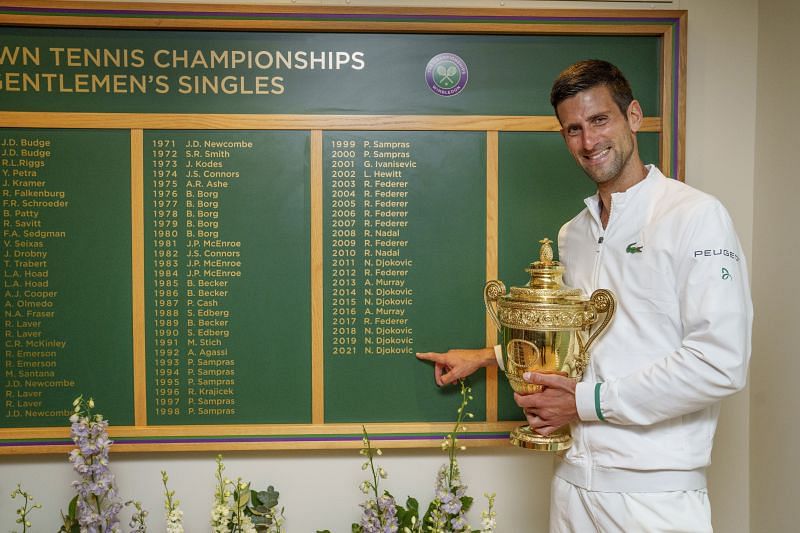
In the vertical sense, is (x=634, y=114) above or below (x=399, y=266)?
above

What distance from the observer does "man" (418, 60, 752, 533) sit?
4.18ft

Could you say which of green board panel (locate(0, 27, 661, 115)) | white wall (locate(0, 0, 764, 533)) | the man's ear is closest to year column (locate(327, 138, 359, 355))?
green board panel (locate(0, 27, 661, 115))

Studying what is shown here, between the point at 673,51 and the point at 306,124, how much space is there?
1.20 metres

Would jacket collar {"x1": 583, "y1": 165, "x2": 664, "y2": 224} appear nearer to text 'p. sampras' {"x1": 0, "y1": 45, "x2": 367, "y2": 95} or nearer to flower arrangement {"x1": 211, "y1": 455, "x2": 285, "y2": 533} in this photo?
text 'p. sampras' {"x1": 0, "y1": 45, "x2": 367, "y2": 95}

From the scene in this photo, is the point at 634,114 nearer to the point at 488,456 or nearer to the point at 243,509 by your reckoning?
the point at 488,456

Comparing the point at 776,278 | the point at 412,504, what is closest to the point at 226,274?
the point at 412,504

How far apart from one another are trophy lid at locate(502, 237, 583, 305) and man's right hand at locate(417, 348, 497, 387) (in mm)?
405

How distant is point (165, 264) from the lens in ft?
6.35

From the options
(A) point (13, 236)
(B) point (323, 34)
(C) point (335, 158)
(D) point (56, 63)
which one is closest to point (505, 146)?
(C) point (335, 158)

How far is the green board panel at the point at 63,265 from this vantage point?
1.92 metres

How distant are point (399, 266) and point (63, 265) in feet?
3.53

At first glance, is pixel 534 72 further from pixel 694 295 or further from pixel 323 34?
pixel 694 295

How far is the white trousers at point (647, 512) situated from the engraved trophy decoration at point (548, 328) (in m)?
0.15

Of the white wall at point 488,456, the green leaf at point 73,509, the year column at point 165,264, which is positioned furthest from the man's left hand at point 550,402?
the green leaf at point 73,509
